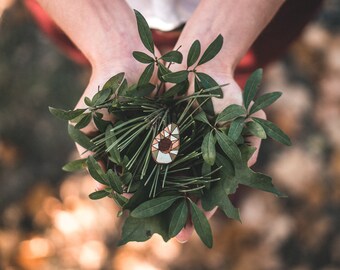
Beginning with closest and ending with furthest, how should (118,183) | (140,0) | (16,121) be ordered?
(118,183) → (140,0) → (16,121)

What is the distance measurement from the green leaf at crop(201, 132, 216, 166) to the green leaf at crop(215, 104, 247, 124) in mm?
45

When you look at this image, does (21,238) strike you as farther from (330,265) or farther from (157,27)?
(330,265)

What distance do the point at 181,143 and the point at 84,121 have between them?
20 cm

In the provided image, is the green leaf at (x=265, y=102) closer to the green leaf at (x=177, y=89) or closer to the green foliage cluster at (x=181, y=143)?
the green foliage cluster at (x=181, y=143)

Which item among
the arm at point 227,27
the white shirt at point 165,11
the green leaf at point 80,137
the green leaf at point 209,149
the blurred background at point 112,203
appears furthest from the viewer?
the blurred background at point 112,203

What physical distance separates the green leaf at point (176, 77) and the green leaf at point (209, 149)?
0.13 m

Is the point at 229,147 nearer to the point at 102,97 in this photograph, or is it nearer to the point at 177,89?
the point at 177,89

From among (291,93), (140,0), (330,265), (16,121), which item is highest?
(140,0)

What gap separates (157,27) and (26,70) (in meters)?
0.96

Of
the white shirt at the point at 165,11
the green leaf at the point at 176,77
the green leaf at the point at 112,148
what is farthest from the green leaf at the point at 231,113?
the white shirt at the point at 165,11

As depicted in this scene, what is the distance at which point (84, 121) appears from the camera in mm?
1069

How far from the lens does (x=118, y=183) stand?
3.34 feet

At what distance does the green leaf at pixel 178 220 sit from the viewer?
1.03 metres

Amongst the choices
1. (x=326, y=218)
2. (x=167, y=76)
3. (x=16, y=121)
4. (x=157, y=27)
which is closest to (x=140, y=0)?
(x=157, y=27)
